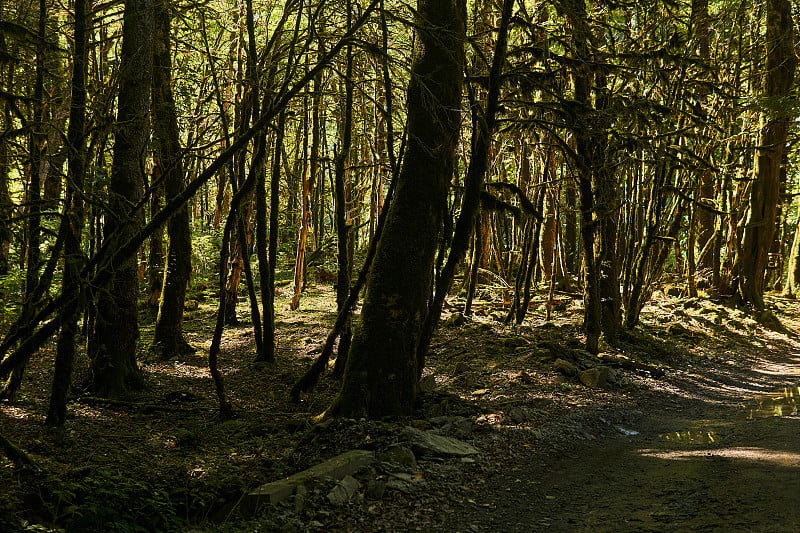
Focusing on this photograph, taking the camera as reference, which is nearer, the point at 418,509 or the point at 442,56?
the point at 418,509

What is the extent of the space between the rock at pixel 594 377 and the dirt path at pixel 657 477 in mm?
654

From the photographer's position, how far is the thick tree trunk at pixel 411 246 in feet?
21.4

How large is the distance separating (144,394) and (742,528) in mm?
7187

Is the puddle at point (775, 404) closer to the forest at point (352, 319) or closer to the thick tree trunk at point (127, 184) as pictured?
the forest at point (352, 319)

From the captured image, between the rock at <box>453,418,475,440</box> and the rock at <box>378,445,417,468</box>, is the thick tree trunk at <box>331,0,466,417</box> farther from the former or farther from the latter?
the rock at <box>378,445,417,468</box>

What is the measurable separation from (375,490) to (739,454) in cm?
383

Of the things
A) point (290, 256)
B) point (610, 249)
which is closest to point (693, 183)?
point (610, 249)

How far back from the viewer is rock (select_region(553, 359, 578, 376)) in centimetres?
911

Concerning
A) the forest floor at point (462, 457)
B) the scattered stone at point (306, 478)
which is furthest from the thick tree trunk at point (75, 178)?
the scattered stone at point (306, 478)

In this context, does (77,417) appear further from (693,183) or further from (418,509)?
(693,183)

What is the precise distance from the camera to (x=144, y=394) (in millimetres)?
7848

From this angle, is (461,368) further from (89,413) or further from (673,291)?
(673,291)

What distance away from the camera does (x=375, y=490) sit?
4.93 meters

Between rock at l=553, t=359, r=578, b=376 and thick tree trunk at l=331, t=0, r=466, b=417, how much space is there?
11.1 feet
